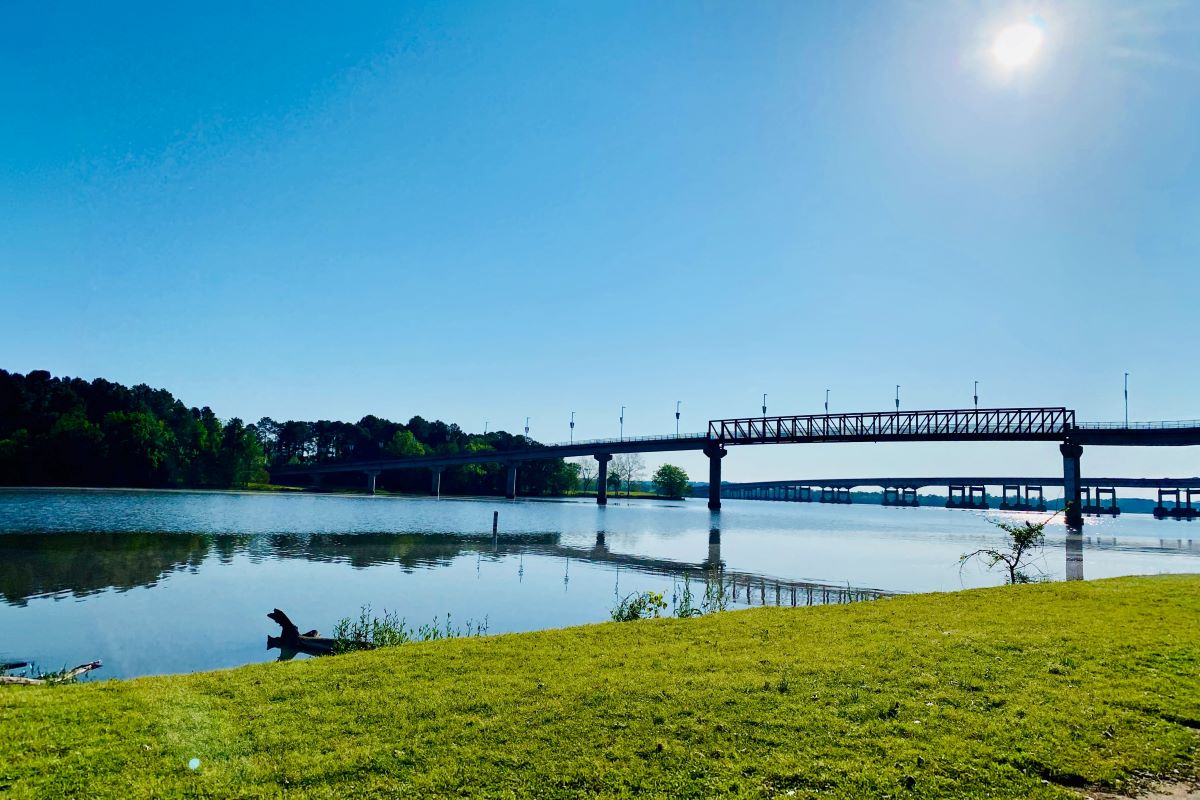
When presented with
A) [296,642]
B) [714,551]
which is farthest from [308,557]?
[714,551]

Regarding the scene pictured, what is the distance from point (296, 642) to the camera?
19.0 m

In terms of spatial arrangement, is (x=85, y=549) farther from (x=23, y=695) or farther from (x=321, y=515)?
(x=321, y=515)

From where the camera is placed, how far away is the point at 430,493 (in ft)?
618

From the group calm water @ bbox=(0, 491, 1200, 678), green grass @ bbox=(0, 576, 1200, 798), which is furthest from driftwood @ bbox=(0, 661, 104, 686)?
calm water @ bbox=(0, 491, 1200, 678)

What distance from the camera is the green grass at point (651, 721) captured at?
7613mm

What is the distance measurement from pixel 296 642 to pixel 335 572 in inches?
604

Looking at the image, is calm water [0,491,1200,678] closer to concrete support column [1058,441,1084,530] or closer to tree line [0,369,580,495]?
concrete support column [1058,441,1084,530]

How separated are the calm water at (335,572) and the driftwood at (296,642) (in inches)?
25.0

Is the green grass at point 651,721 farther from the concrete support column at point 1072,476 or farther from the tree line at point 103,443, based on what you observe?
the tree line at point 103,443

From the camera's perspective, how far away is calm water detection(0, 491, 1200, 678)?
2061cm

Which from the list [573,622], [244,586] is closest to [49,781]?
[573,622]

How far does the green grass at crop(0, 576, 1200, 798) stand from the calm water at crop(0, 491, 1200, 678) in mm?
7779

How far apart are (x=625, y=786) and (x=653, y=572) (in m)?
30.6

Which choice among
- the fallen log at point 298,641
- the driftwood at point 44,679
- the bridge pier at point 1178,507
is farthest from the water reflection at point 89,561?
the bridge pier at point 1178,507
